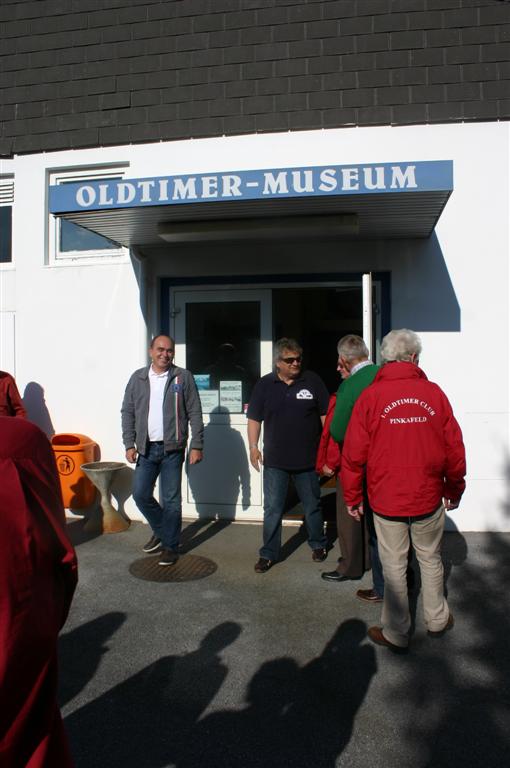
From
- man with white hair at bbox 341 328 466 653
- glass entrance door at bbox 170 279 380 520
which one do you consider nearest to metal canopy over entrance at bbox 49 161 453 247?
glass entrance door at bbox 170 279 380 520

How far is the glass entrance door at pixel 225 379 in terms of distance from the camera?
657 centimetres

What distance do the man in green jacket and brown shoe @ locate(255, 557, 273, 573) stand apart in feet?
1.53

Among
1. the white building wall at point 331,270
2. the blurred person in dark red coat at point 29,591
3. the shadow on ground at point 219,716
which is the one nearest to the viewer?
the blurred person in dark red coat at point 29,591

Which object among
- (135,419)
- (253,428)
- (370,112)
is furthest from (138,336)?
(370,112)

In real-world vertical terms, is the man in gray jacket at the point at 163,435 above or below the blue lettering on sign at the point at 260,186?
below

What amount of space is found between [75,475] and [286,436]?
7.72ft

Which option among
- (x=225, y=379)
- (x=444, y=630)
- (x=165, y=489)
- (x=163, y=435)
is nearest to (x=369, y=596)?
(x=444, y=630)

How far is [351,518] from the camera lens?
475cm

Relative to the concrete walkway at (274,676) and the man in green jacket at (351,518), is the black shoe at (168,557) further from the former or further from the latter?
the man in green jacket at (351,518)

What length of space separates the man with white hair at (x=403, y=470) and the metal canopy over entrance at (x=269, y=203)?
5.27ft

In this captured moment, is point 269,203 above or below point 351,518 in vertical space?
above

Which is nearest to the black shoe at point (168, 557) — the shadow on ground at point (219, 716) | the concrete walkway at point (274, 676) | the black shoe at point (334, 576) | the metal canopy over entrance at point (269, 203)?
the concrete walkway at point (274, 676)

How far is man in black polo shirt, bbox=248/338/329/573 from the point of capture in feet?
16.9

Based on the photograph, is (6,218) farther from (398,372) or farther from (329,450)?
(398,372)
